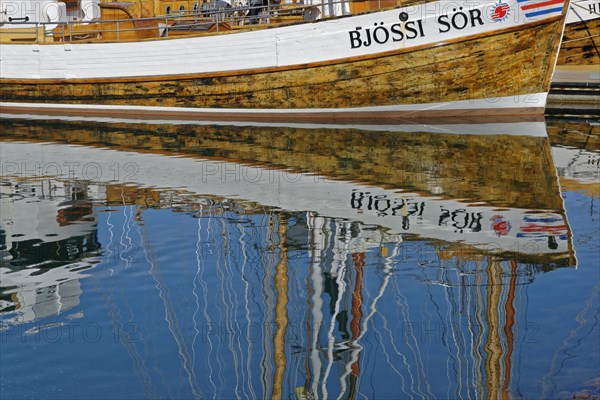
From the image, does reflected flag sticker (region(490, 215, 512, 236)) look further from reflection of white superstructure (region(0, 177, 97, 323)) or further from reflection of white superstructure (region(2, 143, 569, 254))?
reflection of white superstructure (region(0, 177, 97, 323))

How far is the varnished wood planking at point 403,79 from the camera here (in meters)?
23.9

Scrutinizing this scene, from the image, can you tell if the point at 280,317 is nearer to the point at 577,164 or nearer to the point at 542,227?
the point at 542,227

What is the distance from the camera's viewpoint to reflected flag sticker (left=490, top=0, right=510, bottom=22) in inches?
923

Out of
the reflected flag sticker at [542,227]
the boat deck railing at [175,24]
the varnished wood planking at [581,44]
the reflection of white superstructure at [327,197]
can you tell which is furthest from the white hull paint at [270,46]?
the reflected flag sticker at [542,227]

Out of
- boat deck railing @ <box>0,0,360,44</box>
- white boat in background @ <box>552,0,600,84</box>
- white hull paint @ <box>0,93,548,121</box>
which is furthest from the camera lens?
white boat in background @ <box>552,0,600,84</box>

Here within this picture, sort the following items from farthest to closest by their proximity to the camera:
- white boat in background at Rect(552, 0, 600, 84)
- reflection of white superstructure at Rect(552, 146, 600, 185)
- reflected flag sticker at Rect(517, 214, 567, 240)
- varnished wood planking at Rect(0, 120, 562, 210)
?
white boat in background at Rect(552, 0, 600, 84), reflection of white superstructure at Rect(552, 146, 600, 185), varnished wood planking at Rect(0, 120, 562, 210), reflected flag sticker at Rect(517, 214, 567, 240)

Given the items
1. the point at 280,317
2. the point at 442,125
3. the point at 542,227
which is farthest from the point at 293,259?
the point at 442,125

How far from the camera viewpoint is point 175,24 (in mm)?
28938

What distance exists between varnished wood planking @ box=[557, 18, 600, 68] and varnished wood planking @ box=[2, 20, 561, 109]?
4.59m

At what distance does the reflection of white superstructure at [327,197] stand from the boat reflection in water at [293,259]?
56mm

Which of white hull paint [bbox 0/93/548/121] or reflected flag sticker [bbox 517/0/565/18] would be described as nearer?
reflected flag sticker [bbox 517/0/565/18]

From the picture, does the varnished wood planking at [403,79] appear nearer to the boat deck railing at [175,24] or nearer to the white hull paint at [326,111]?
the white hull paint at [326,111]

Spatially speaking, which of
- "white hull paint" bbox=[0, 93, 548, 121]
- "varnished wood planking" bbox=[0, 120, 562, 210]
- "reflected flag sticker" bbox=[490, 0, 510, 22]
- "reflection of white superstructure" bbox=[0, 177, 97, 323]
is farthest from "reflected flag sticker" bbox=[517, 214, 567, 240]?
"white hull paint" bbox=[0, 93, 548, 121]

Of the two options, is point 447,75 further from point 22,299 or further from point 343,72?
point 22,299
